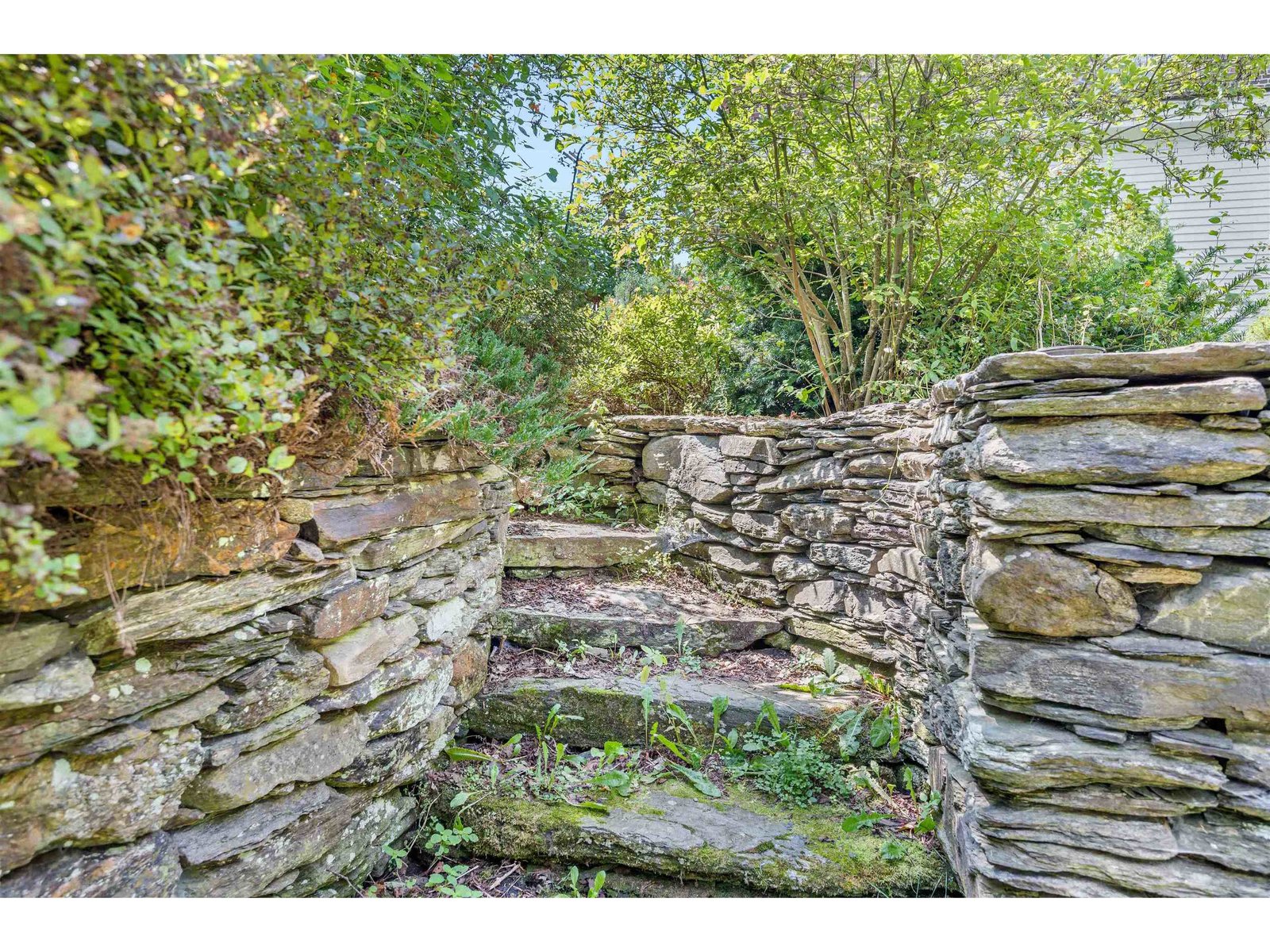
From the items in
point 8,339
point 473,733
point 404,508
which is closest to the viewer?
point 8,339

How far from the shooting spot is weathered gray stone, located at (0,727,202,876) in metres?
1.17

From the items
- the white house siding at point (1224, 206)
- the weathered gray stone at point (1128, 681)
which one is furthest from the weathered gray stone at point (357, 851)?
the white house siding at point (1224, 206)

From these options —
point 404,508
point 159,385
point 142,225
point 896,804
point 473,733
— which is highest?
point 142,225

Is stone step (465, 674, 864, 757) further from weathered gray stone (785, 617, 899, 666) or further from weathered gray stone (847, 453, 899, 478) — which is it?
weathered gray stone (847, 453, 899, 478)

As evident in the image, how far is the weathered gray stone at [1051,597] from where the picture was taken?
6.16 feet

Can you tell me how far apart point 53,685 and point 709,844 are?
6.79 feet

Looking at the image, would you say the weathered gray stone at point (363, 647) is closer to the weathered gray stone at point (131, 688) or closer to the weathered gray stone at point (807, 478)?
the weathered gray stone at point (131, 688)

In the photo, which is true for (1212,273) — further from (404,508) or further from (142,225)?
(142,225)

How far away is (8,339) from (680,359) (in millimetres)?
4917

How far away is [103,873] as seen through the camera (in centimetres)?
131

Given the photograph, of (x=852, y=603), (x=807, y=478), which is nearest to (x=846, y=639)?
(x=852, y=603)
